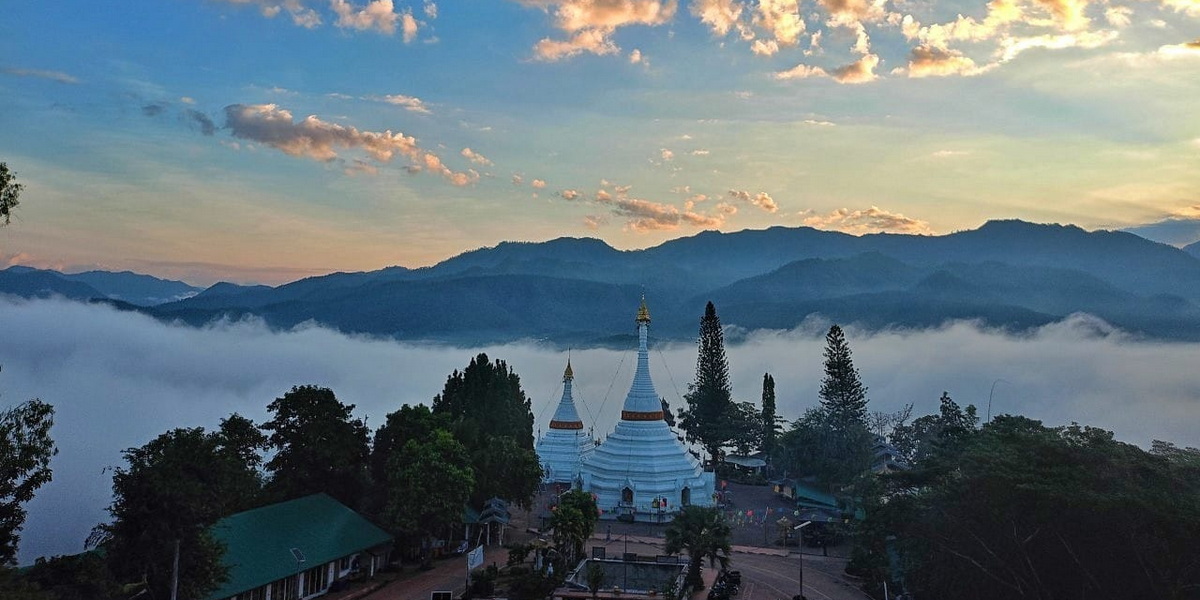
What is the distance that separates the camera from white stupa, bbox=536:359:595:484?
57.0 m

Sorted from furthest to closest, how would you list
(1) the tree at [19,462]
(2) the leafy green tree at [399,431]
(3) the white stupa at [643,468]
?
(3) the white stupa at [643,468] < (2) the leafy green tree at [399,431] < (1) the tree at [19,462]

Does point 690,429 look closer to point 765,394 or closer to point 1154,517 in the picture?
point 765,394

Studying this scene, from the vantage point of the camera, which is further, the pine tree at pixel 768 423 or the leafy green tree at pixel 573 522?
the pine tree at pixel 768 423

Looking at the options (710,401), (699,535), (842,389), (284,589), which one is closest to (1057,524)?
(699,535)

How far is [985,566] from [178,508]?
82.6 ft

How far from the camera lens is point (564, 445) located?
57938 mm

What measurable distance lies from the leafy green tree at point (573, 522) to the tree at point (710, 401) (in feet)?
115

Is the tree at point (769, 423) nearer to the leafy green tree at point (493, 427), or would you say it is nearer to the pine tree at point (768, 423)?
the pine tree at point (768, 423)

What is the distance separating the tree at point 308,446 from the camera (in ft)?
116

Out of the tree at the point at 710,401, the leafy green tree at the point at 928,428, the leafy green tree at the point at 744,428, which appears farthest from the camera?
the tree at the point at 710,401

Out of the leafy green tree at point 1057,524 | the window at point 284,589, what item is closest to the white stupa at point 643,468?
the leafy green tree at point 1057,524

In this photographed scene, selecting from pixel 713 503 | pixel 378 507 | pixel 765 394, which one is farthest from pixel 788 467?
pixel 378 507

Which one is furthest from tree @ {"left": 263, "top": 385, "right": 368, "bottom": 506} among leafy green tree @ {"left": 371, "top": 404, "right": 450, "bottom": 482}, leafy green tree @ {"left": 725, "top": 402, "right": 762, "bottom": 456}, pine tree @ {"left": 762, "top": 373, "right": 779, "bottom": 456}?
pine tree @ {"left": 762, "top": 373, "right": 779, "bottom": 456}

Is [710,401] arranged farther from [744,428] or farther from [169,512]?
[169,512]
